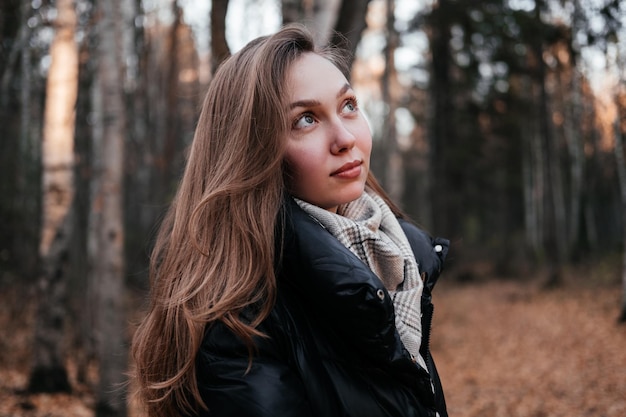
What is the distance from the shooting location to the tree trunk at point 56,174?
6930 mm

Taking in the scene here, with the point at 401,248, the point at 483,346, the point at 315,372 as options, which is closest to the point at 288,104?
the point at 401,248

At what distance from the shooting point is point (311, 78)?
65.6 inches

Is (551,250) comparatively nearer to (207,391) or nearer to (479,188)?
(479,188)

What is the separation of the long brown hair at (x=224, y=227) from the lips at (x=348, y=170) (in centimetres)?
16

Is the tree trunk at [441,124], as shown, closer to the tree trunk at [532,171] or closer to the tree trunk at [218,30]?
the tree trunk at [532,171]

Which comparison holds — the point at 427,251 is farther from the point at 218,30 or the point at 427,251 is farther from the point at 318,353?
the point at 218,30

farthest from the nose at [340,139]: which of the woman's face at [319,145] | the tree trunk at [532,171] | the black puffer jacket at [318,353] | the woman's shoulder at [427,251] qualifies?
the tree trunk at [532,171]

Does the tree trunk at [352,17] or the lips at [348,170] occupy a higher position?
the tree trunk at [352,17]

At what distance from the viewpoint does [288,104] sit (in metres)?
1.62

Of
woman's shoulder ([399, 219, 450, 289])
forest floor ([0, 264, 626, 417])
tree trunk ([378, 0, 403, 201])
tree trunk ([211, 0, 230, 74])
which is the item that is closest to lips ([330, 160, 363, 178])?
woman's shoulder ([399, 219, 450, 289])

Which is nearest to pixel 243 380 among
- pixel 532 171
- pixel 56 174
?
pixel 56 174

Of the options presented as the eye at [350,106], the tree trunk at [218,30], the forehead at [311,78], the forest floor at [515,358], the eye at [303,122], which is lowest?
the forest floor at [515,358]

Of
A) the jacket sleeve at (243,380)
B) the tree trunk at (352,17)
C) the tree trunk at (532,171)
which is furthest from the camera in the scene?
the tree trunk at (532,171)

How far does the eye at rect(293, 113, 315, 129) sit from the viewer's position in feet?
5.37
